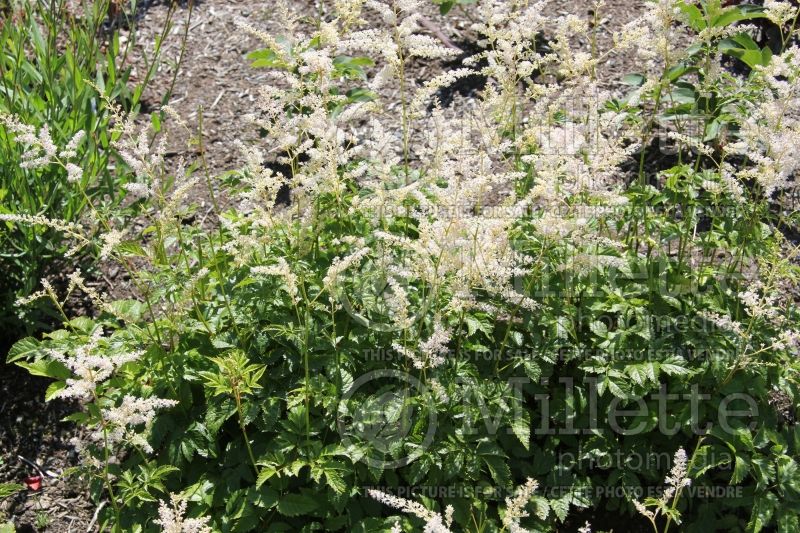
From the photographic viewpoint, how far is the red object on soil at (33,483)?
4.03 m

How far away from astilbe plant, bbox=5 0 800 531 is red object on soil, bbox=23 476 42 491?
71 centimetres

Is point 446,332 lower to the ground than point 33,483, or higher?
higher

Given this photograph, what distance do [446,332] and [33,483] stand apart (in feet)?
7.52

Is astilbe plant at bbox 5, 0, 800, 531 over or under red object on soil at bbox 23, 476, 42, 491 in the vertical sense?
over

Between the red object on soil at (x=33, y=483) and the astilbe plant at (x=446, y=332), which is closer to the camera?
the astilbe plant at (x=446, y=332)

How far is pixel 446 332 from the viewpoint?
303 cm

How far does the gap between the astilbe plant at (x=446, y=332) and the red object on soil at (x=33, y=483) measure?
708 mm

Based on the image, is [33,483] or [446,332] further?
[33,483]

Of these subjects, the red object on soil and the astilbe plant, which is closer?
the astilbe plant

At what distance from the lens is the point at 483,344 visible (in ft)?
12.2

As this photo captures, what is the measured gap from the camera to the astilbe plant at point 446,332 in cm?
322

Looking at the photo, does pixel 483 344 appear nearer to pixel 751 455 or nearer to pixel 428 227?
pixel 428 227

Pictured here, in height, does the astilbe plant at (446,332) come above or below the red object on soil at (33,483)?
above

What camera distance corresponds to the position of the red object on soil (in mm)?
4031
